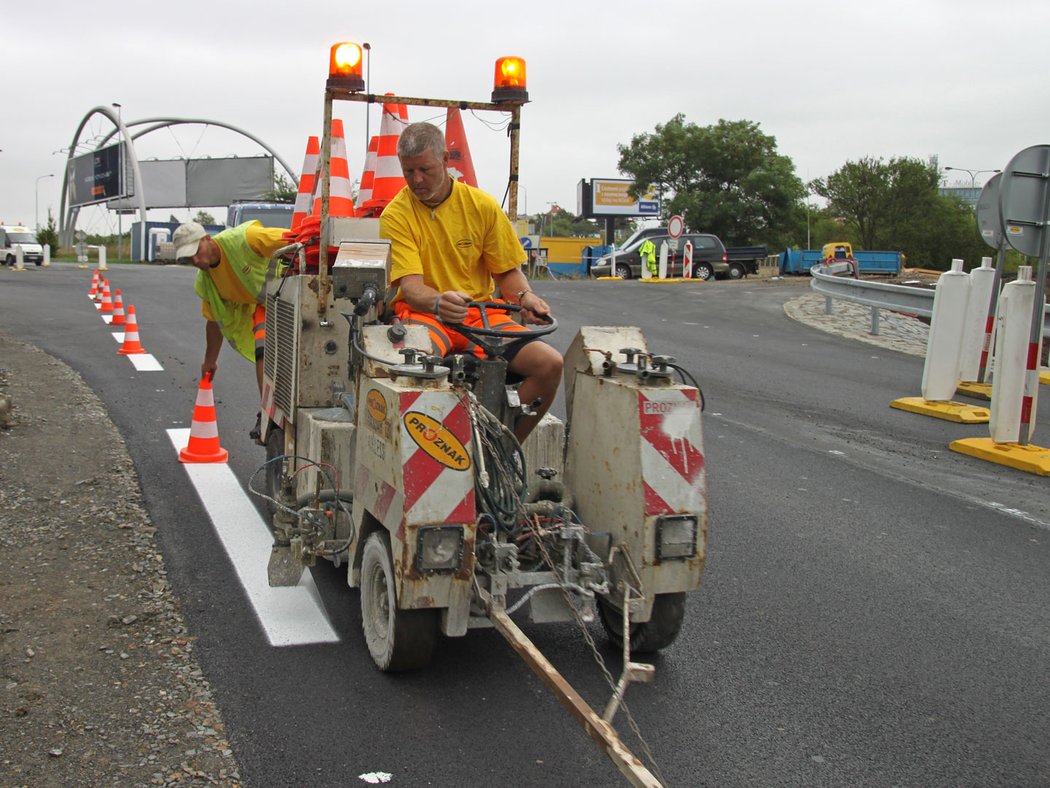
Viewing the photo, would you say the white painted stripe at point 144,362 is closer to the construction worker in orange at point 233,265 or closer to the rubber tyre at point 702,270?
the construction worker in orange at point 233,265

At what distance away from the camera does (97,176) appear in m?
72.4

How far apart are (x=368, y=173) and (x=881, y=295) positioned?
11.3 m

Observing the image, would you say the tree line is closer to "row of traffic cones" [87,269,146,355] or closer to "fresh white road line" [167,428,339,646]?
"row of traffic cones" [87,269,146,355]

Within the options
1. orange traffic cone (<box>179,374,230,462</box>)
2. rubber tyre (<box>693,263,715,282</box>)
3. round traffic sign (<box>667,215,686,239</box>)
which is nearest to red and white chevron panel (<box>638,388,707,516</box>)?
orange traffic cone (<box>179,374,230,462</box>)

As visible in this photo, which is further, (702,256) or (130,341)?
(702,256)

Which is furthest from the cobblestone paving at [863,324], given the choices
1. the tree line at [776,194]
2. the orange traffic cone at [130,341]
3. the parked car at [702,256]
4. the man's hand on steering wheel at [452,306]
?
the tree line at [776,194]

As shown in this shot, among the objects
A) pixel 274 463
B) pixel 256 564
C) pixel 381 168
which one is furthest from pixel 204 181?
pixel 256 564

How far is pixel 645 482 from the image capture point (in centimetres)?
379

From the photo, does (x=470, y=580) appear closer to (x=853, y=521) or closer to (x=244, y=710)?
(x=244, y=710)

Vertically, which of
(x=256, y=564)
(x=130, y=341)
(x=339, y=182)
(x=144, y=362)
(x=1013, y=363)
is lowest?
(x=256, y=564)

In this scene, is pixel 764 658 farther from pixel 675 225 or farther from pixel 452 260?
pixel 675 225

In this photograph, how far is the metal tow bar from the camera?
256cm

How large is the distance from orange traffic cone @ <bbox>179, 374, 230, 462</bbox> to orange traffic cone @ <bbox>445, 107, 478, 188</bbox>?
2.31 metres

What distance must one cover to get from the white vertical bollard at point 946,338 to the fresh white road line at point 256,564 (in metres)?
6.92
